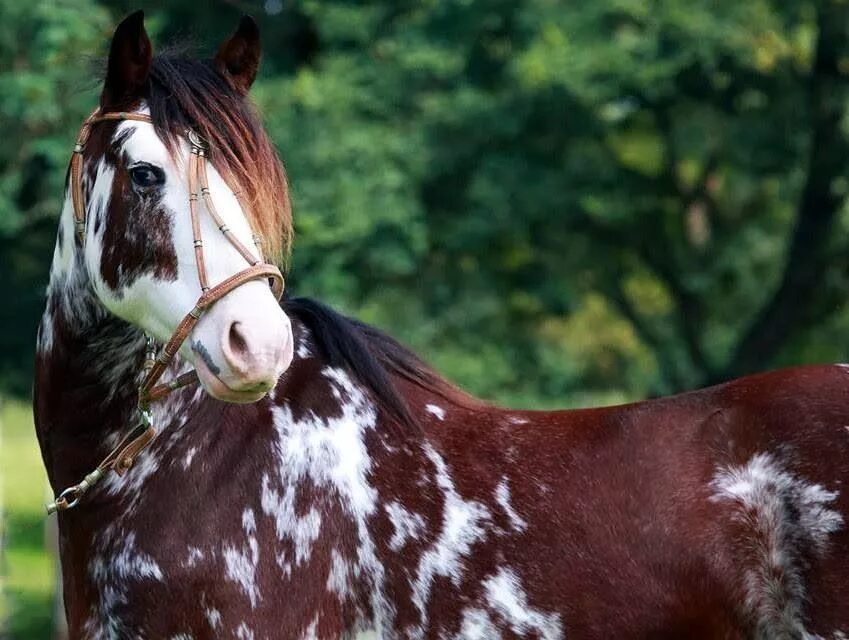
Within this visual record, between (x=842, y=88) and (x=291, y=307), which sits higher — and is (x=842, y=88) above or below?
above

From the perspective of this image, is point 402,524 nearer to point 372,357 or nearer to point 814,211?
point 372,357

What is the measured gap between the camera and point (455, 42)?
973cm

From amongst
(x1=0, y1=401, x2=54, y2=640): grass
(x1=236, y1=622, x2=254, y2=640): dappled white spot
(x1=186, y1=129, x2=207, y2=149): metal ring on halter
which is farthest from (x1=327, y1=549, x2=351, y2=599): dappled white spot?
(x1=0, y1=401, x2=54, y2=640): grass

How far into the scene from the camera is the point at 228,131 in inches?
125

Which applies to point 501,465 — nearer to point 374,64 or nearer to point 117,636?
point 117,636

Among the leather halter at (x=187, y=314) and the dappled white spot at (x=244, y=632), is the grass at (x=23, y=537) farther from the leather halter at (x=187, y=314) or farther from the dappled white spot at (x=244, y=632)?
the dappled white spot at (x=244, y=632)

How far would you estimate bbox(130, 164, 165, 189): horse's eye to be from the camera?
3.09 meters

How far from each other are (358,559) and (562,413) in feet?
2.40

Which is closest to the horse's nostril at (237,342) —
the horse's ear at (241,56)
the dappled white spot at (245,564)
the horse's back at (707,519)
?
the dappled white spot at (245,564)

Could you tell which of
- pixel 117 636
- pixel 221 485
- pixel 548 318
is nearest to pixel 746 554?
pixel 221 485

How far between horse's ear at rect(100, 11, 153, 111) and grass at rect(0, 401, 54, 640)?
30.2ft

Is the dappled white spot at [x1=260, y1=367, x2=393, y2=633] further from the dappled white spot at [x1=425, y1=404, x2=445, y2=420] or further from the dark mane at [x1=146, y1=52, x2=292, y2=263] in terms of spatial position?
the dark mane at [x1=146, y1=52, x2=292, y2=263]

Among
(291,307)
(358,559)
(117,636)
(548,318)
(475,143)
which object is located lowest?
(117,636)

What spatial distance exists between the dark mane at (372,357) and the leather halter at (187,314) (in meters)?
0.43
